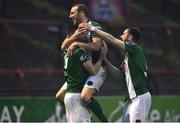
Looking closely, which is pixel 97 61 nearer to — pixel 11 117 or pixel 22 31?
pixel 11 117

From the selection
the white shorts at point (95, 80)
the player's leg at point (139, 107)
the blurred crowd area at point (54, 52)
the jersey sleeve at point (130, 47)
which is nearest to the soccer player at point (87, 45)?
the white shorts at point (95, 80)

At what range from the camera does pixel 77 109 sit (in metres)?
10.6

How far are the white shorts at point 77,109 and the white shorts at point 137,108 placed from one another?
0.61 m

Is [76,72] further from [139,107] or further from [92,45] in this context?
[139,107]

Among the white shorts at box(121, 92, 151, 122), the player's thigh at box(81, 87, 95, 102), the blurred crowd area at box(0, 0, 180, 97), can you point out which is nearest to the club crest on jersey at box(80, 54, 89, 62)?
the player's thigh at box(81, 87, 95, 102)

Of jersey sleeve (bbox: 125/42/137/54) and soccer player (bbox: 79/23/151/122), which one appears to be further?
soccer player (bbox: 79/23/151/122)

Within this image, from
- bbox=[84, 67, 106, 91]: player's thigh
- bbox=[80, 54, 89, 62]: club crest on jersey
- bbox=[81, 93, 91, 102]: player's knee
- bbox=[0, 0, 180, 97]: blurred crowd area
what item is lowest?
bbox=[0, 0, 180, 97]: blurred crowd area

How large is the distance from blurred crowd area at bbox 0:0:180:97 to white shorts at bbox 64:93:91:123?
21.7 ft

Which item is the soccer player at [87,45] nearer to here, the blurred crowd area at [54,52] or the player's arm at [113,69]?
the player's arm at [113,69]

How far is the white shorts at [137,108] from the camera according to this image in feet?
35.1

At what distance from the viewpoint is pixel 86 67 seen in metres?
10.6

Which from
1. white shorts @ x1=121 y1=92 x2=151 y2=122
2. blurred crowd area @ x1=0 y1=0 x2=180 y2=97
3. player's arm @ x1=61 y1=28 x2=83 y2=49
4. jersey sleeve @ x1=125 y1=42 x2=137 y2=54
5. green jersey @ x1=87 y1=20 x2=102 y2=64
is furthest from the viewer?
blurred crowd area @ x1=0 y1=0 x2=180 y2=97

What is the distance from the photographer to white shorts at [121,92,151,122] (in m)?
10.7

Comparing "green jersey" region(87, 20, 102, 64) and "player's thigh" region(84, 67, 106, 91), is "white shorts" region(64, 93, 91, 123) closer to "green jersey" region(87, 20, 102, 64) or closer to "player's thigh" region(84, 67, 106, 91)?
"player's thigh" region(84, 67, 106, 91)
